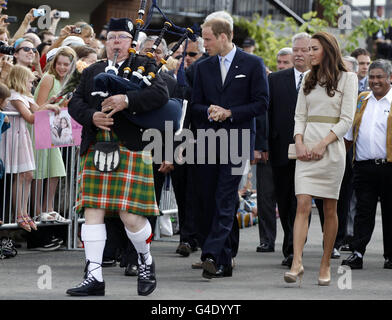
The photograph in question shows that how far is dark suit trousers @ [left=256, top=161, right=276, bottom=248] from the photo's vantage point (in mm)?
10680

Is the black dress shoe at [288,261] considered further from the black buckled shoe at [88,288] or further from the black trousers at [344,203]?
the black buckled shoe at [88,288]

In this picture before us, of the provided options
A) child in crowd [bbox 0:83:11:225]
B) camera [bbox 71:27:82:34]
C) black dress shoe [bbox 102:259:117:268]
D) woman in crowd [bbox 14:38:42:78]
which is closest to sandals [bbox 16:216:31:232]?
child in crowd [bbox 0:83:11:225]

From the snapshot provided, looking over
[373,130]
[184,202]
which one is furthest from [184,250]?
[373,130]

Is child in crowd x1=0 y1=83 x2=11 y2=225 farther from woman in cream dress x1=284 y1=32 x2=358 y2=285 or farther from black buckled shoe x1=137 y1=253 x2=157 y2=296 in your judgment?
woman in cream dress x1=284 y1=32 x2=358 y2=285

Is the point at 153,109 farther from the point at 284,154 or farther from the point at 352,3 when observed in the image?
the point at 352,3

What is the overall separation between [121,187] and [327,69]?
2.20 m

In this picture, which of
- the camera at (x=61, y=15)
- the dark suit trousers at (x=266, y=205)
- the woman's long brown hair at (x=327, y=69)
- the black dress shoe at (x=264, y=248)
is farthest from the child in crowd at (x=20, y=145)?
the camera at (x=61, y=15)

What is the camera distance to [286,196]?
9641 millimetres

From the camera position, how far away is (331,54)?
26.5 ft

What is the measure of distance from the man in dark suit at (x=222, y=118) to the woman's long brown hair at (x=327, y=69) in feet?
1.61

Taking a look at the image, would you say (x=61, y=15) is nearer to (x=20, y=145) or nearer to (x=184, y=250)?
(x=20, y=145)

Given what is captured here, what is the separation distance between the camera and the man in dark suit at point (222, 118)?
822 centimetres

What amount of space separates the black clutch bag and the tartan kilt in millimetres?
68


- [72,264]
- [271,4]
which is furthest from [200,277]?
[271,4]
